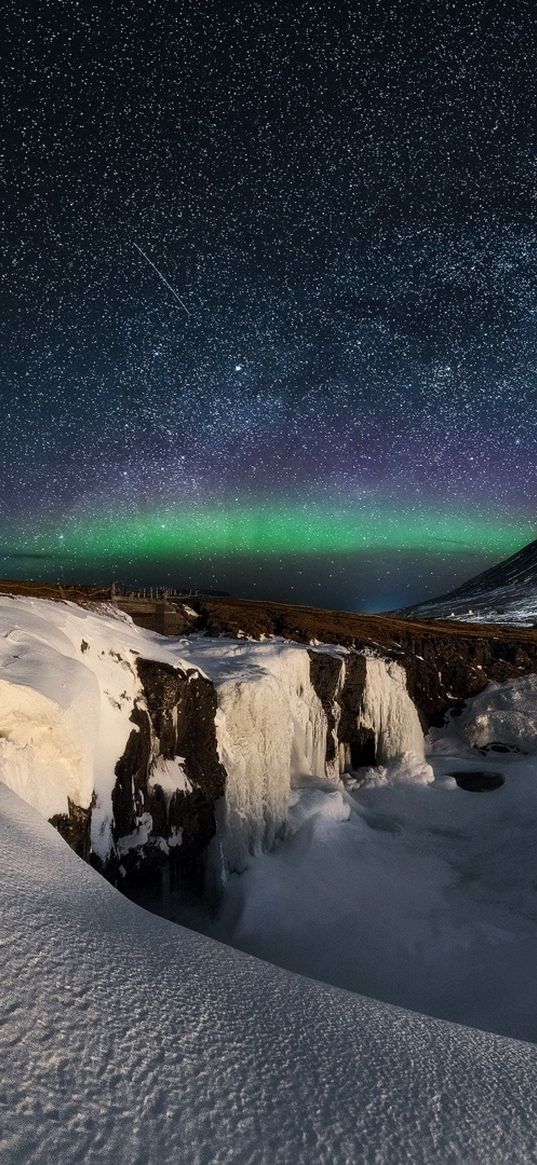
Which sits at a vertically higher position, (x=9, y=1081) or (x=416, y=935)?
(x=9, y=1081)

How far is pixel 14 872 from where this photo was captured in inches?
119

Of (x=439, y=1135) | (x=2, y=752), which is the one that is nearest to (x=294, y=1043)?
(x=439, y=1135)

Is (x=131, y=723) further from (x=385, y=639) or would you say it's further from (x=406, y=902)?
(x=385, y=639)

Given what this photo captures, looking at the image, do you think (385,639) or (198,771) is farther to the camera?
(385,639)

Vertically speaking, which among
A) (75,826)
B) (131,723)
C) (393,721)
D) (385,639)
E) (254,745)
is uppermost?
(131,723)

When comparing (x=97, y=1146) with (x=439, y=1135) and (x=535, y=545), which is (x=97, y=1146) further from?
(x=535, y=545)

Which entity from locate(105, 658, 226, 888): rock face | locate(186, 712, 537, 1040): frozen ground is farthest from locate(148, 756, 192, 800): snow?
locate(186, 712, 537, 1040): frozen ground

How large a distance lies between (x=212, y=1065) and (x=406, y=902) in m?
10.3

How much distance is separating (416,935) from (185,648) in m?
7.80

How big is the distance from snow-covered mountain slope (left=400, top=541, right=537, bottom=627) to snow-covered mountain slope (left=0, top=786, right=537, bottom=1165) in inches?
2856

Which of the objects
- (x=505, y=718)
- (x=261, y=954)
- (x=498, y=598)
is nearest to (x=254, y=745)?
(x=261, y=954)

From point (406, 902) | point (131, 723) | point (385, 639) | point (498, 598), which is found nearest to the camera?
point (131, 723)

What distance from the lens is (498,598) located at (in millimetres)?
104188

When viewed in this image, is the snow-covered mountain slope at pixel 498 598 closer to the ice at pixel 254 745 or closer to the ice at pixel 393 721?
the ice at pixel 393 721
